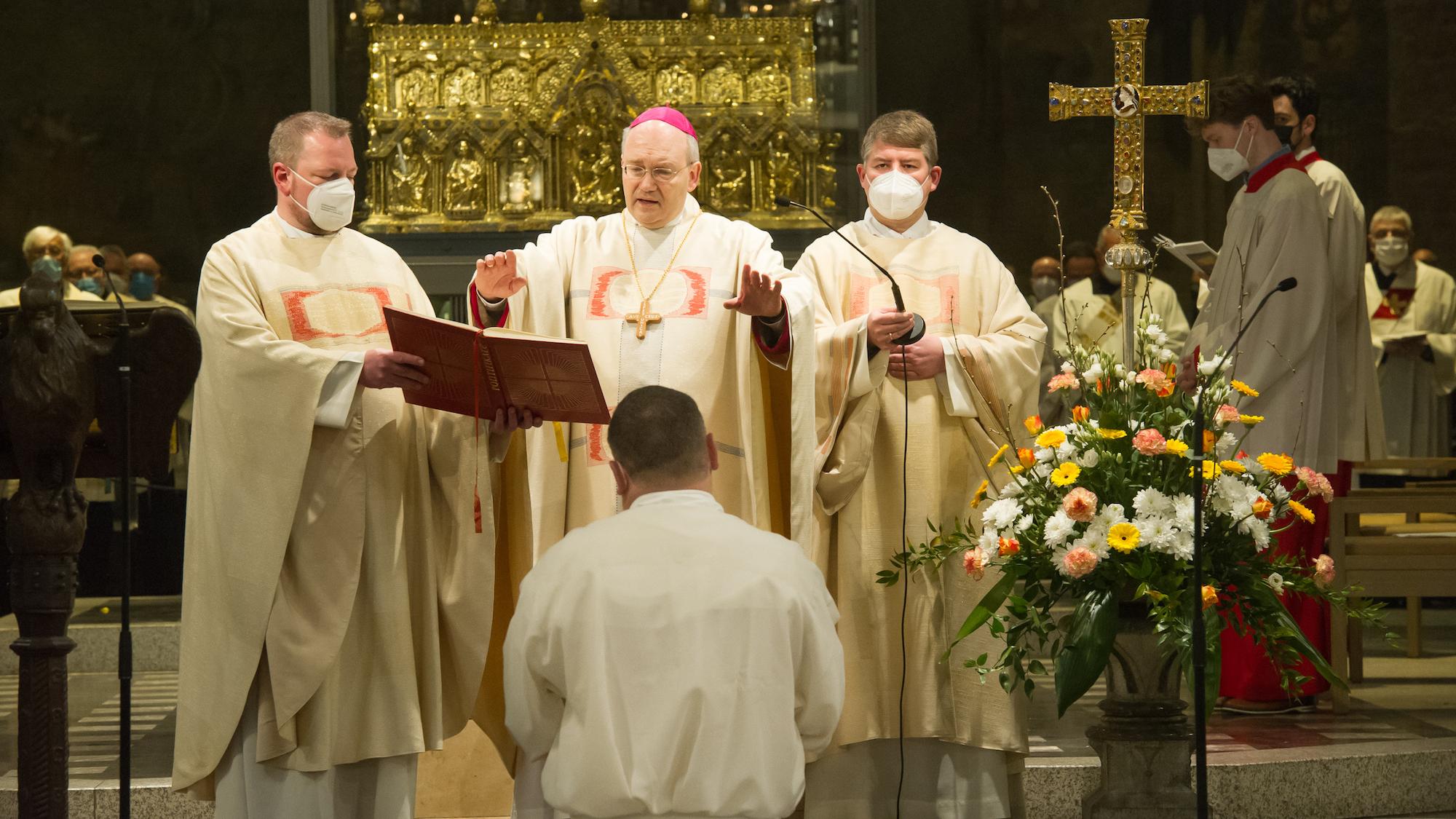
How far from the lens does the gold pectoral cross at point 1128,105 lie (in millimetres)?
5930

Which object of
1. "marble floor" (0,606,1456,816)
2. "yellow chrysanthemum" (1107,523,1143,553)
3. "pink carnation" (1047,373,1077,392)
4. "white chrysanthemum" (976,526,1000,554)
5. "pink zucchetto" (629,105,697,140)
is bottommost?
"marble floor" (0,606,1456,816)

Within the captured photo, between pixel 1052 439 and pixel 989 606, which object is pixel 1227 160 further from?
pixel 989 606

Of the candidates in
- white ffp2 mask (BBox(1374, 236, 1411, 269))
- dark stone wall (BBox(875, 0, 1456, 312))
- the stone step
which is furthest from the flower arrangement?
dark stone wall (BBox(875, 0, 1456, 312))

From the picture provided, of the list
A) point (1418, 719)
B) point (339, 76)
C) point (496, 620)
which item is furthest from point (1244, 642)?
point (339, 76)

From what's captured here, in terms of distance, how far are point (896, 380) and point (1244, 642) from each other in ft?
6.72

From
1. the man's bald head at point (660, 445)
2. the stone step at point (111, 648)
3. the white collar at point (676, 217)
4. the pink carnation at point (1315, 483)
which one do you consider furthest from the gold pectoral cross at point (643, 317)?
the stone step at point (111, 648)

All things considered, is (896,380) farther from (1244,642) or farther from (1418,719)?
(1418,719)

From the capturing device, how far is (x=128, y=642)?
467cm

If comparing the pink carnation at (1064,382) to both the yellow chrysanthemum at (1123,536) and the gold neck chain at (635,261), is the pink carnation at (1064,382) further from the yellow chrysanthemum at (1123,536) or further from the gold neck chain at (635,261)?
the gold neck chain at (635,261)

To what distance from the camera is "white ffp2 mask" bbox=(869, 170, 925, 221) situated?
17.3 feet

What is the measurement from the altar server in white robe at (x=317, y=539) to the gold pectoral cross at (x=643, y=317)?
59cm

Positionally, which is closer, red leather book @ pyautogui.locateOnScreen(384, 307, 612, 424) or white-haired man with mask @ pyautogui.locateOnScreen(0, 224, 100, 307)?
red leather book @ pyautogui.locateOnScreen(384, 307, 612, 424)

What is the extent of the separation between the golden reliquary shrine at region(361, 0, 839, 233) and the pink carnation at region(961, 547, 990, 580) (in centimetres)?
585

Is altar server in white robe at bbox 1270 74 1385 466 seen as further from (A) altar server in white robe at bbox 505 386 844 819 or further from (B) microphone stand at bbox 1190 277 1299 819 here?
(A) altar server in white robe at bbox 505 386 844 819
